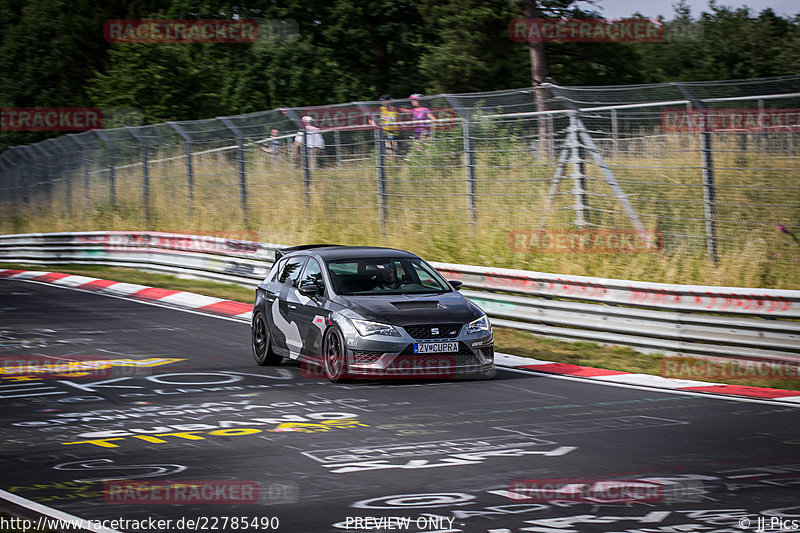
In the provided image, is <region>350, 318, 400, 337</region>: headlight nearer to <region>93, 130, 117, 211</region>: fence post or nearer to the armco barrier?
the armco barrier

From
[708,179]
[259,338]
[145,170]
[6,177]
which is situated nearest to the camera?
[259,338]

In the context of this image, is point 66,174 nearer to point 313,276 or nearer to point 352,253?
point 313,276

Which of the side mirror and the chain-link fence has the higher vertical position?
the chain-link fence

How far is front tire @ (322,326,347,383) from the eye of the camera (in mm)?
11430

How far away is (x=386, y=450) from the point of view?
8.24 m

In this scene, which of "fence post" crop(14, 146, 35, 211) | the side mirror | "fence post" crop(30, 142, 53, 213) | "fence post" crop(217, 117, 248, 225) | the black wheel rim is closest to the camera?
the side mirror

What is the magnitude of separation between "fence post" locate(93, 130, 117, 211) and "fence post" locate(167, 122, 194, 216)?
4215mm

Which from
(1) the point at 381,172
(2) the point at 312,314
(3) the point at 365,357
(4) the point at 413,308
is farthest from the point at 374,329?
(1) the point at 381,172

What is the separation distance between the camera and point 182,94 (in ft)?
160

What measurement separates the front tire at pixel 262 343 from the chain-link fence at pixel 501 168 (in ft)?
19.8

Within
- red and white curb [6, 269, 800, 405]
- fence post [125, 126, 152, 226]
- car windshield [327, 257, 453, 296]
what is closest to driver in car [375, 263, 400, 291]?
car windshield [327, 257, 453, 296]

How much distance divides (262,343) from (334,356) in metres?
1.93

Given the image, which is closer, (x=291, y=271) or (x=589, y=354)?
(x=291, y=271)

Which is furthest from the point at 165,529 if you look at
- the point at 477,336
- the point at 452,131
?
the point at 452,131
